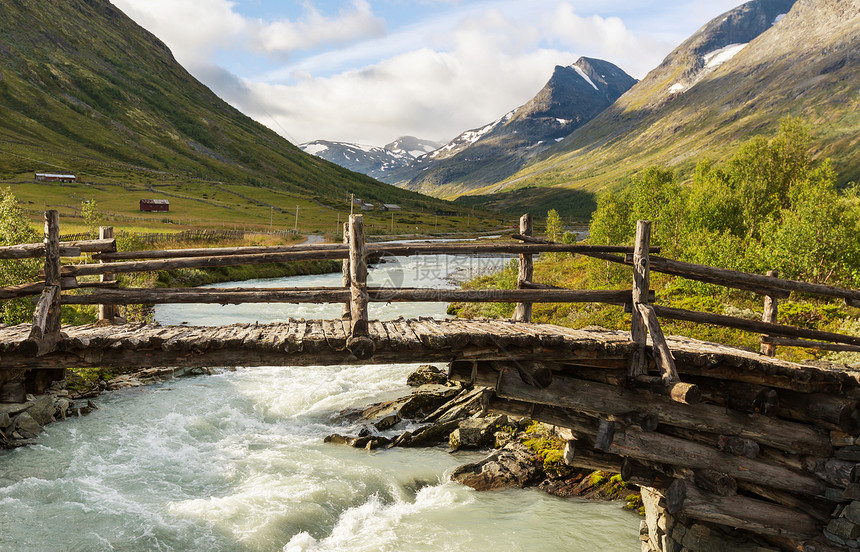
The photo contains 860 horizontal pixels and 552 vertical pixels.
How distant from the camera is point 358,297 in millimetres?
8555

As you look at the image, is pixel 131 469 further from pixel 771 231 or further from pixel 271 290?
pixel 771 231

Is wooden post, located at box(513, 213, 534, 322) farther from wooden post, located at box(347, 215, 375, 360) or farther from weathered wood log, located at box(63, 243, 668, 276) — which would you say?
wooden post, located at box(347, 215, 375, 360)

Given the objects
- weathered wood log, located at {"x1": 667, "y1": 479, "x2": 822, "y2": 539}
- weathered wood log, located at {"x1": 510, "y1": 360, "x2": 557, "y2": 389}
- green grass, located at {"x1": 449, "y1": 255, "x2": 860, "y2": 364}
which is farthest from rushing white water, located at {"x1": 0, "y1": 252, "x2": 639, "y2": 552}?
green grass, located at {"x1": 449, "y1": 255, "x2": 860, "y2": 364}

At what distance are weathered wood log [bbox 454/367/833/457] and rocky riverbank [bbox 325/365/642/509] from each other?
4.56 metres

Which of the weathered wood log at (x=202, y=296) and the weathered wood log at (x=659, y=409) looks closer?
the weathered wood log at (x=202, y=296)

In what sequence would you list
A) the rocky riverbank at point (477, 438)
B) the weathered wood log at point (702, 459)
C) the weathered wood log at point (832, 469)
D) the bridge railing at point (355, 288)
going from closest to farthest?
the bridge railing at point (355, 288) → the weathered wood log at point (832, 469) → the weathered wood log at point (702, 459) → the rocky riverbank at point (477, 438)

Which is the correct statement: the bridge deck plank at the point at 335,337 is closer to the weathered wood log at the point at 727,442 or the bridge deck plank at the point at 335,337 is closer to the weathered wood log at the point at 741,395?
the weathered wood log at the point at 727,442

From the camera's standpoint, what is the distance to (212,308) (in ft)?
133

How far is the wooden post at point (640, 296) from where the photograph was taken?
29.4 ft

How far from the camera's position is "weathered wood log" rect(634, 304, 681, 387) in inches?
318

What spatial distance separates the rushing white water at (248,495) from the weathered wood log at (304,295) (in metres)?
6.53

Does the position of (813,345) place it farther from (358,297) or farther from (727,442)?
(358,297)

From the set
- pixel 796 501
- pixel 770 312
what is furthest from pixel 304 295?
pixel 770 312

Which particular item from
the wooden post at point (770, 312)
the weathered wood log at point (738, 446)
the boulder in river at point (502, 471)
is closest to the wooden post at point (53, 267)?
the boulder in river at point (502, 471)
